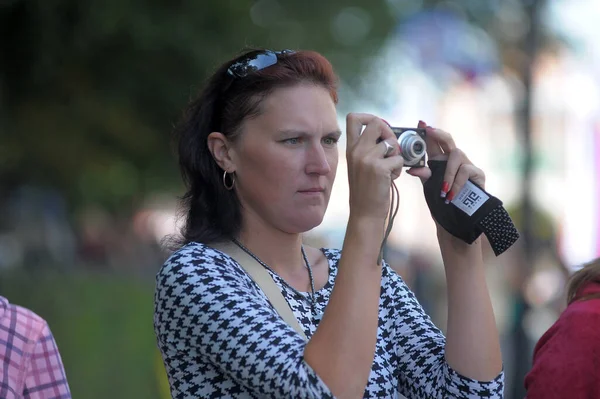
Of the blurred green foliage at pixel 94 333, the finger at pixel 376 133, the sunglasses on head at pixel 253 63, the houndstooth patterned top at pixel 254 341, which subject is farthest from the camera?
the blurred green foliage at pixel 94 333

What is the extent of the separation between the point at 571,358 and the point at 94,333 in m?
5.30

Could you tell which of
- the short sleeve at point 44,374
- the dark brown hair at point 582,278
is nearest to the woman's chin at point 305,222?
the short sleeve at point 44,374

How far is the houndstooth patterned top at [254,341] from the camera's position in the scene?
195 cm

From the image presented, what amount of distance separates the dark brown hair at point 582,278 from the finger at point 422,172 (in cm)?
68

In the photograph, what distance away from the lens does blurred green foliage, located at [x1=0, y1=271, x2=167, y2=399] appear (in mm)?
6777

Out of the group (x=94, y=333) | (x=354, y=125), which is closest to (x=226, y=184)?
(x=354, y=125)

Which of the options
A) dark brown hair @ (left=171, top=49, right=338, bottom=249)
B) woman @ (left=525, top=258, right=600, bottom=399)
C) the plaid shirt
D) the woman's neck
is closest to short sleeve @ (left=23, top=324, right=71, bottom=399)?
the plaid shirt

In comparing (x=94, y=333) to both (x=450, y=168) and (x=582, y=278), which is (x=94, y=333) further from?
(x=450, y=168)

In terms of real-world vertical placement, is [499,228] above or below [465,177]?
below

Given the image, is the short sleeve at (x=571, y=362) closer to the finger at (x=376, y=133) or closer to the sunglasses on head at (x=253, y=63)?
the finger at (x=376, y=133)

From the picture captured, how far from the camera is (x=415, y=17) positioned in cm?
1172

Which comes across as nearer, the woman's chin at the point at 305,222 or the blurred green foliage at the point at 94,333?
the woman's chin at the point at 305,222

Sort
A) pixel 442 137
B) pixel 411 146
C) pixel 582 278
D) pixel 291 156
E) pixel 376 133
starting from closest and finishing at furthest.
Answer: pixel 376 133, pixel 411 146, pixel 291 156, pixel 442 137, pixel 582 278

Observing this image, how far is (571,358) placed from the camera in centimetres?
242
